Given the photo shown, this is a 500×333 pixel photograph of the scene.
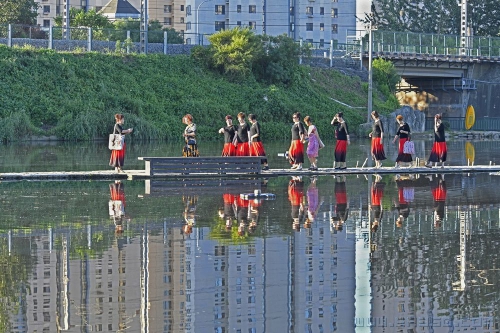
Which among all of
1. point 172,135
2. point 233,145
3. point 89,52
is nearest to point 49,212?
point 233,145

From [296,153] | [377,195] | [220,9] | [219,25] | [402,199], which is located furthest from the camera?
[220,9]

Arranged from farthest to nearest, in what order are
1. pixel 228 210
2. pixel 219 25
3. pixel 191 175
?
pixel 219 25
pixel 191 175
pixel 228 210

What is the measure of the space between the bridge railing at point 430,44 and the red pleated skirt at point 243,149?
4963 cm

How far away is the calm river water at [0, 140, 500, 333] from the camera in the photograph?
12758mm

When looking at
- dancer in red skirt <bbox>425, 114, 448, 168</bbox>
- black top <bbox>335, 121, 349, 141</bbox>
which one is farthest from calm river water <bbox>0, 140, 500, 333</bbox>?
dancer in red skirt <bbox>425, 114, 448, 168</bbox>

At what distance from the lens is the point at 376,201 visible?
25016 millimetres

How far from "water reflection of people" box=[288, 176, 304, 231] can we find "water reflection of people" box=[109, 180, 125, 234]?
10.2ft

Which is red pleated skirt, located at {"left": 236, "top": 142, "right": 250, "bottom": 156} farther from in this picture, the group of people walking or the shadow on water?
the shadow on water

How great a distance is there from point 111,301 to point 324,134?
2110 inches

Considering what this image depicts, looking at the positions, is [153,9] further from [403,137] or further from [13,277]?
[13,277]

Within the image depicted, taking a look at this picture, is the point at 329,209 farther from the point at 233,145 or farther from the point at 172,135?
the point at 172,135

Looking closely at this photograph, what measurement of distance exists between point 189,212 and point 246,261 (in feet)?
20.7

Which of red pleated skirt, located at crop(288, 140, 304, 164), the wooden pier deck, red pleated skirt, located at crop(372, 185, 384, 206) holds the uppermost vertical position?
red pleated skirt, located at crop(288, 140, 304, 164)

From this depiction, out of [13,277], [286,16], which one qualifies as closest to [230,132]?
[13,277]
